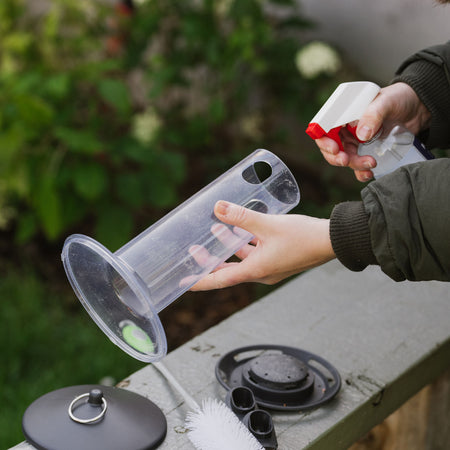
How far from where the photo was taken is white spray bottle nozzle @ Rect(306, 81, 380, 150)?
1.21m

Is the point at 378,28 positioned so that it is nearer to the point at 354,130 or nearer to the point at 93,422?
the point at 354,130

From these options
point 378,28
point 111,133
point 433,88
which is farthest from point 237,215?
point 378,28

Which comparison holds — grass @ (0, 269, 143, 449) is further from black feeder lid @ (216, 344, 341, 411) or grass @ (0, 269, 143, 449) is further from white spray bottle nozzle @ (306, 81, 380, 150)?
white spray bottle nozzle @ (306, 81, 380, 150)

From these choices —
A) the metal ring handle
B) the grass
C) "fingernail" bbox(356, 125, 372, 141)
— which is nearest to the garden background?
the grass

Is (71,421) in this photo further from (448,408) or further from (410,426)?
(448,408)

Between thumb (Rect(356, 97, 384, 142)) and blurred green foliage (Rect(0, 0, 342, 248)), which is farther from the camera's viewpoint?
blurred green foliage (Rect(0, 0, 342, 248))

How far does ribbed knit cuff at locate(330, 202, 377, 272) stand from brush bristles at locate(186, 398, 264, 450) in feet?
1.11

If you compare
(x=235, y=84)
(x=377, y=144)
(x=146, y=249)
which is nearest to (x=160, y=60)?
(x=235, y=84)

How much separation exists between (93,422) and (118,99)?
1.86 metres

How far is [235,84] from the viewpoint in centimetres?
323

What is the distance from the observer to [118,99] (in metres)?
2.63

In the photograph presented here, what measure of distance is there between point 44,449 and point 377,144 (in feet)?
3.01

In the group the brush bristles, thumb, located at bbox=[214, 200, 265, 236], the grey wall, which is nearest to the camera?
the brush bristles

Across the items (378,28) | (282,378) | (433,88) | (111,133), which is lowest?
(111,133)
